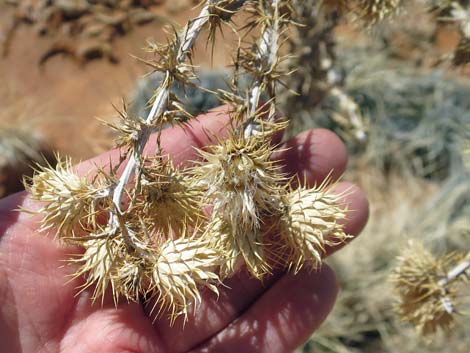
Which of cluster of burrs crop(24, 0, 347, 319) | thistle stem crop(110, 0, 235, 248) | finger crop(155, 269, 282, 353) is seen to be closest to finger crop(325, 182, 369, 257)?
finger crop(155, 269, 282, 353)

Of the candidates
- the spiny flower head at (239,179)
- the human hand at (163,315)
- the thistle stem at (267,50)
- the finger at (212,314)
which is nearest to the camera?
the spiny flower head at (239,179)

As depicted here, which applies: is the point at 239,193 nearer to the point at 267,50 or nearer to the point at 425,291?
the point at 267,50

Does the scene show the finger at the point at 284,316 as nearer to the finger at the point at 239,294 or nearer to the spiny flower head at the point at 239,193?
the finger at the point at 239,294

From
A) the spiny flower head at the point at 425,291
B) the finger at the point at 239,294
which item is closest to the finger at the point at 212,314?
the finger at the point at 239,294

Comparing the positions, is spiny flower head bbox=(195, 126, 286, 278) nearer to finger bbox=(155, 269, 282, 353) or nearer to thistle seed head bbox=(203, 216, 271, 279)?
thistle seed head bbox=(203, 216, 271, 279)

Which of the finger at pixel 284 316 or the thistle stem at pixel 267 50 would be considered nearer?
the thistle stem at pixel 267 50

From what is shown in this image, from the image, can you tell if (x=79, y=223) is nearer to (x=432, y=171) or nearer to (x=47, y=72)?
(x=432, y=171)

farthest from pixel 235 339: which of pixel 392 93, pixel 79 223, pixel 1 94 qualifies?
pixel 1 94
